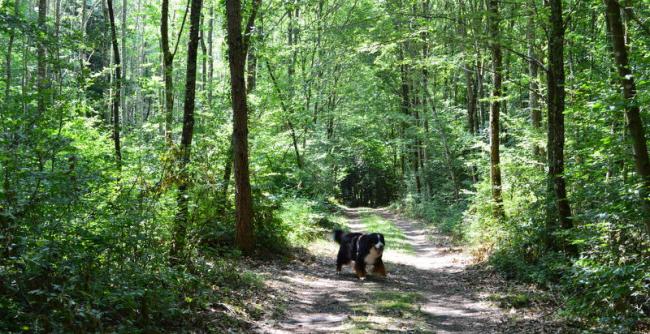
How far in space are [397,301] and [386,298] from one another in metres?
0.28

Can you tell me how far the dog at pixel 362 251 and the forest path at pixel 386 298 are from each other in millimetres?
227

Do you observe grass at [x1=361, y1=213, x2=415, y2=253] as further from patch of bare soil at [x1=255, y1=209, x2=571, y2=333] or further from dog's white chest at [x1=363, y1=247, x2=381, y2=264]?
dog's white chest at [x1=363, y1=247, x2=381, y2=264]

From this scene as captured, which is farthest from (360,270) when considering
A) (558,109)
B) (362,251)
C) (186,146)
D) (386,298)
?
(558,109)

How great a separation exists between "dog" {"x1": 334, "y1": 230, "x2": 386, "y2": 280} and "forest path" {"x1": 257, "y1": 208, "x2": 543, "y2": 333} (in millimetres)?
227

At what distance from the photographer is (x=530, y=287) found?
8.77 metres

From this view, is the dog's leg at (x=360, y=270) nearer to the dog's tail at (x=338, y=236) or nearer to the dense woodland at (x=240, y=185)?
the dog's tail at (x=338, y=236)

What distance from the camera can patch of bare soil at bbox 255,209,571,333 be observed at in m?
6.73

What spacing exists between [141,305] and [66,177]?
152 cm

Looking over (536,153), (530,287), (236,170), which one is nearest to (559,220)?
(530,287)

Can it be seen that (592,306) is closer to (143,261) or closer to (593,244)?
(593,244)

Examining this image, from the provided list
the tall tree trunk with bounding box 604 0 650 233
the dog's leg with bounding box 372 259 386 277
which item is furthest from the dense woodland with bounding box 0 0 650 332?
the dog's leg with bounding box 372 259 386 277

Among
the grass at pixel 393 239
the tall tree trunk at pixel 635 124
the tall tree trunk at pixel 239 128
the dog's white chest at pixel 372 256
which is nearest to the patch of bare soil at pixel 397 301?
the dog's white chest at pixel 372 256

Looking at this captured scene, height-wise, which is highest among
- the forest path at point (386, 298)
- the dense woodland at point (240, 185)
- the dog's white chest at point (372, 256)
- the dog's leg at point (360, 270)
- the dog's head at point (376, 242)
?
the dense woodland at point (240, 185)

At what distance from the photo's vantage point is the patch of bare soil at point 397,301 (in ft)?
22.1
